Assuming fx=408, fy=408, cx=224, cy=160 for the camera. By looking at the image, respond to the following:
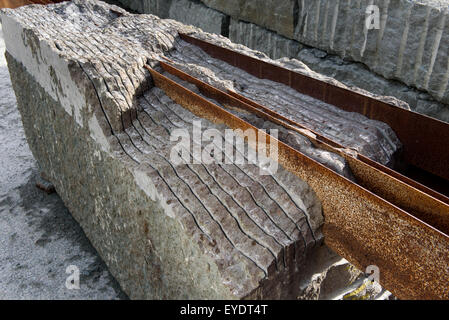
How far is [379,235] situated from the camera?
1.47m

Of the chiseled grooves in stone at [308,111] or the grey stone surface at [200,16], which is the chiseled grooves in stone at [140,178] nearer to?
the chiseled grooves in stone at [308,111]

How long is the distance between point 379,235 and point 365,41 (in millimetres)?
3013

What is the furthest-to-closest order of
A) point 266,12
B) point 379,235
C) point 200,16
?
point 200,16 → point 266,12 → point 379,235

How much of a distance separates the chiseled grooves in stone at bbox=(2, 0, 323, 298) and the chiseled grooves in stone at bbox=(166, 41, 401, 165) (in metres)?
0.34

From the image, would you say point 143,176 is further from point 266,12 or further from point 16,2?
point 16,2

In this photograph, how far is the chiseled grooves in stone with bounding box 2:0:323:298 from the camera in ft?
5.26

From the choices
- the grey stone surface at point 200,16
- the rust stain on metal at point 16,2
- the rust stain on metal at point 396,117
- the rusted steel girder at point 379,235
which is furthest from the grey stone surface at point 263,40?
the rusted steel girder at point 379,235

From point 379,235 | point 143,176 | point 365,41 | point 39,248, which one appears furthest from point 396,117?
point 39,248

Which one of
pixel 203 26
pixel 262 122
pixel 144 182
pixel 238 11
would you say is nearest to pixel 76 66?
pixel 144 182

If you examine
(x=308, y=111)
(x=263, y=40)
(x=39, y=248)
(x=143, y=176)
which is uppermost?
(x=308, y=111)

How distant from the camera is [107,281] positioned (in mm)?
2891

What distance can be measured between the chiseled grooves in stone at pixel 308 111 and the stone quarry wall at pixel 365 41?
992mm

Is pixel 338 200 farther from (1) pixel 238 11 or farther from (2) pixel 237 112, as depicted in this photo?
(1) pixel 238 11
